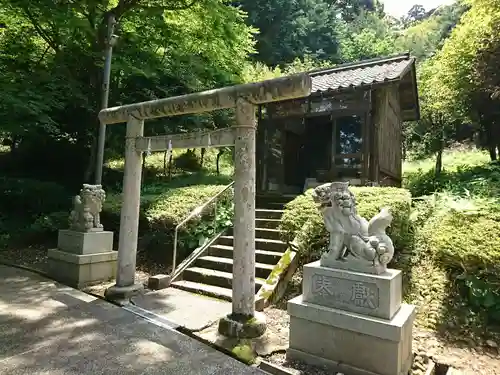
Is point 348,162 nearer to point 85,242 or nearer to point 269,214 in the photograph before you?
point 269,214

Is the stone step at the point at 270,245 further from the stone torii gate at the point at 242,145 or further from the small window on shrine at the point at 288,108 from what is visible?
the small window on shrine at the point at 288,108

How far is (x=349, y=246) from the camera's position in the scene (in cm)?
360

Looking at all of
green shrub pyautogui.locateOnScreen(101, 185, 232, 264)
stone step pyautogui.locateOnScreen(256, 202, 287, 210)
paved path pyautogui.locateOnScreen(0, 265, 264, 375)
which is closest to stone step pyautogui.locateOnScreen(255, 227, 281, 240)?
green shrub pyautogui.locateOnScreen(101, 185, 232, 264)

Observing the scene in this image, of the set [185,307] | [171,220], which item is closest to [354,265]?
[185,307]

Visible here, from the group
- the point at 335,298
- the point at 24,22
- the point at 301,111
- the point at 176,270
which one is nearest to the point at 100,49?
the point at 24,22

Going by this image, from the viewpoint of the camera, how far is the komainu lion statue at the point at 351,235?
344 centimetres

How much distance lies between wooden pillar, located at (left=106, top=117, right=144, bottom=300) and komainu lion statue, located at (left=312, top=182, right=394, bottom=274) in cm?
344

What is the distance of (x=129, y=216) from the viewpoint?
5840 millimetres

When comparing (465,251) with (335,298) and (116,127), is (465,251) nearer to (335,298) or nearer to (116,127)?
(335,298)

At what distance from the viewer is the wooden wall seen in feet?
33.3

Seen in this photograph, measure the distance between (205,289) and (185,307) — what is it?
743mm

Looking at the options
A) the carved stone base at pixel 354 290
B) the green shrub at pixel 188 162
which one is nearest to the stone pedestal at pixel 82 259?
the carved stone base at pixel 354 290

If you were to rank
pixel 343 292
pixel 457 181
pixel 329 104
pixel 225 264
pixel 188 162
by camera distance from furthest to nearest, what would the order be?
pixel 188 162, pixel 457 181, pixel 329 104, pixel 225 264, pixel 343 292

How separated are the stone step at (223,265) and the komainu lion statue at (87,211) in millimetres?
2213
